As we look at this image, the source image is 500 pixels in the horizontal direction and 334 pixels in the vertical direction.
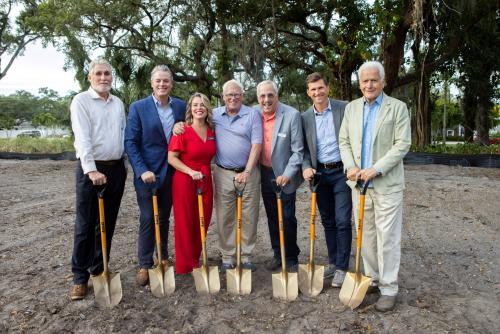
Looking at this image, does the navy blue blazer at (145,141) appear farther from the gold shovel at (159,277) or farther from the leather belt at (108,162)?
the gold shovel at (159,277)

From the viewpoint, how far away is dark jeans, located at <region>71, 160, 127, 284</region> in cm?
345

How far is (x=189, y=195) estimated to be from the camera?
3764mm

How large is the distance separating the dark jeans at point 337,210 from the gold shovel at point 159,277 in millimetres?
1416

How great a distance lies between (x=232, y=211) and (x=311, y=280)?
940 millimetres

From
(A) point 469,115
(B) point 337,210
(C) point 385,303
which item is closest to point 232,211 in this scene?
(B) point 337,210

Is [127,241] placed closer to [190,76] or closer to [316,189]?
[316,189]

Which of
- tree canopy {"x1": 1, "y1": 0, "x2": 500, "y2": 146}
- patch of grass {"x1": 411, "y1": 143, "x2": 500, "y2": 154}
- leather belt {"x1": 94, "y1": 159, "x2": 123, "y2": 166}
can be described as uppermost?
tree canopy {"x1": 1, "y1": 0, "x2": 500, "y2": 146}

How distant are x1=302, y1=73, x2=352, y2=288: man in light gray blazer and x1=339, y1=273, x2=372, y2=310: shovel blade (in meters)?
0.28

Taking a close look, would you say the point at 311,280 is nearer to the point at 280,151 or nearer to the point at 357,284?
the point at 357,284

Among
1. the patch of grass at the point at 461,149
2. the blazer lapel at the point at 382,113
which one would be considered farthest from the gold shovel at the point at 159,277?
the patch of grass at the point at 461,149

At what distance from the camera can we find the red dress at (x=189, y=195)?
144 inches

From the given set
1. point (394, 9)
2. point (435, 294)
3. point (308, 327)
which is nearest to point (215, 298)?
point (308, 327)

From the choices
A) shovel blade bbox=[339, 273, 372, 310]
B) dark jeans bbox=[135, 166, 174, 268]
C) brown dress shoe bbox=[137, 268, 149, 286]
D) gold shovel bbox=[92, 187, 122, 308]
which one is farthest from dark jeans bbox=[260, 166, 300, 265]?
gold shovel bbox=[92, 187, 122, 308]

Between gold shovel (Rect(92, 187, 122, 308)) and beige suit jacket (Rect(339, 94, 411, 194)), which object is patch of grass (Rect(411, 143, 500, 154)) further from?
gold shovel (Rect(92, 187, 122, 308))
